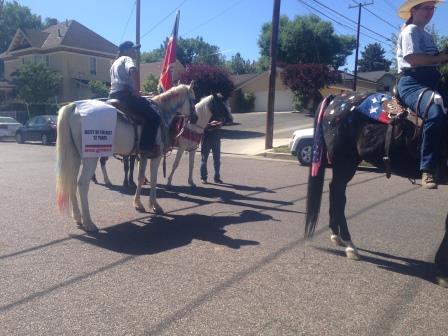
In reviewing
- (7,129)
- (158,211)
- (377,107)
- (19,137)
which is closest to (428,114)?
(377,107)

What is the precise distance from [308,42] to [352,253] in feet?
197

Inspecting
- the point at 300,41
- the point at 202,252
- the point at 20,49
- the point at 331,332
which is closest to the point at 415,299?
the point at 331,332

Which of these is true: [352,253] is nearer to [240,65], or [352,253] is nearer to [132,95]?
[132,95]

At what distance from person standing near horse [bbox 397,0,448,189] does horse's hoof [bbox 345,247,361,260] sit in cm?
112

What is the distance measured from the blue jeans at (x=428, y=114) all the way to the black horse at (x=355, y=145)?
16 cm

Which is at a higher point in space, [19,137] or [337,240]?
[337,240]

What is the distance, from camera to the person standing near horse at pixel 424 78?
4621mm

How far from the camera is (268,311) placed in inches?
154

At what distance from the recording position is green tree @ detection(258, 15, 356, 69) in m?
61.6

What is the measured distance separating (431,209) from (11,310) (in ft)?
22.1

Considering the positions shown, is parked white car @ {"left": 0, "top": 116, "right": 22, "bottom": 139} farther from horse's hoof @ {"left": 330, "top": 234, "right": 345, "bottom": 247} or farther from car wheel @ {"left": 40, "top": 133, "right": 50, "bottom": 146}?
horse's hoof @ {"left": 330, "top": 234, "right": 345, "bottom": 247}

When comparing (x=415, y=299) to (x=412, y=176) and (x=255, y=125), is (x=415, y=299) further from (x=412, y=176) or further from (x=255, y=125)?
(x=255, y=125)

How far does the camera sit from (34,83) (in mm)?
38125

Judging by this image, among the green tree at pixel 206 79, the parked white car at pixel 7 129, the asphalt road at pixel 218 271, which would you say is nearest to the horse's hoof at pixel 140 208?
the asphalt road at pixel 218 271
